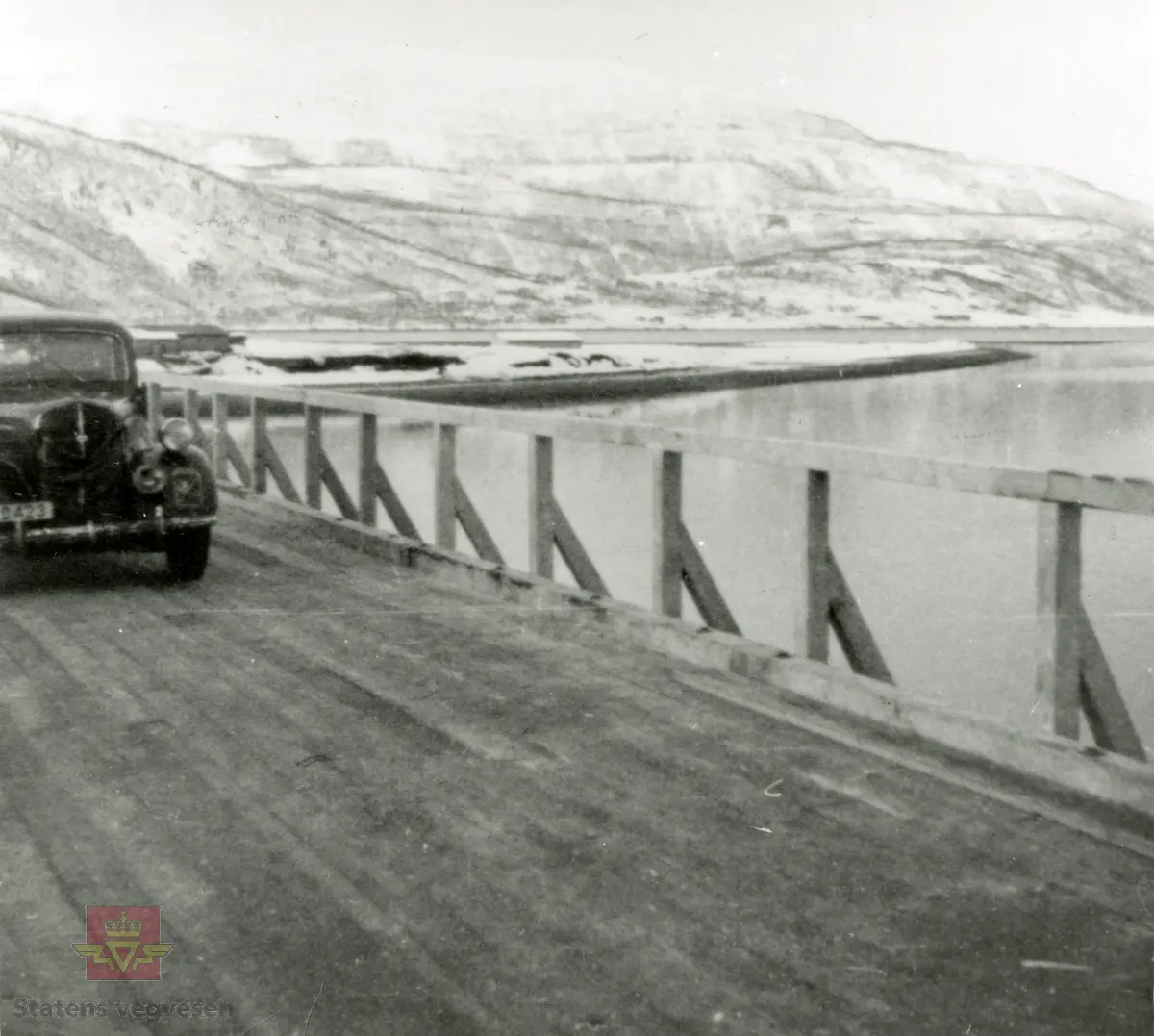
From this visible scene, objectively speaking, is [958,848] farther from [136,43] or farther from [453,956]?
[136,43]

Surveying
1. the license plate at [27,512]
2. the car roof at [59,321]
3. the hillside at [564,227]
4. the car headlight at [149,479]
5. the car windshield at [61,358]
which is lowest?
the license plate at [27,512]

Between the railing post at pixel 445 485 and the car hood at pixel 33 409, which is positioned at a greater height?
the car hood at pixel 33 409

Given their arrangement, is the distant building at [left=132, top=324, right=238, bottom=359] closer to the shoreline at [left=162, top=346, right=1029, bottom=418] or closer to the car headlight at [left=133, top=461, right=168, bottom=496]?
the shoreline at [left=162, top=346, right=1029, bottom=418]

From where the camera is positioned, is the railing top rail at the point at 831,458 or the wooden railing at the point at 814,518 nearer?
the railing top rail at the point at 831,458

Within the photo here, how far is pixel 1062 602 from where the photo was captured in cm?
425

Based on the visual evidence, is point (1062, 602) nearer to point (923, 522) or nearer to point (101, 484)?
point (101, 484)

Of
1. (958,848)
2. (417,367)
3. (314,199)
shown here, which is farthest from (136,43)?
(417,367)

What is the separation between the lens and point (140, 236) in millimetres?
22703

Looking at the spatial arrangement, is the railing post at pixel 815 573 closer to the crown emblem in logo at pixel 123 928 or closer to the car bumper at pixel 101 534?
the crown emblem in logo at pixel 123 928

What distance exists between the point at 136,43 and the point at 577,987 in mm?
13777

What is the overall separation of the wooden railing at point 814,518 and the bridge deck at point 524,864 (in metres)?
0.58

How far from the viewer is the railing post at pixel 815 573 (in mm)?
5391

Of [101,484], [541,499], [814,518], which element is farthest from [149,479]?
[814,518]

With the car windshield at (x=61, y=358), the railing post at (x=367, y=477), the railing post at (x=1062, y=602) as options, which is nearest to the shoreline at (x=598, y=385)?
the railing post at (x=367, y=477)
